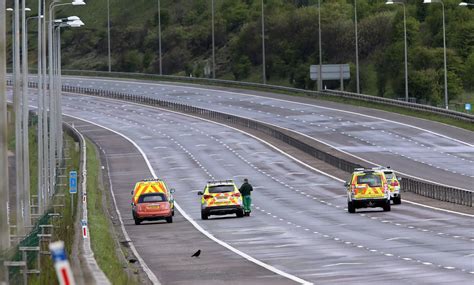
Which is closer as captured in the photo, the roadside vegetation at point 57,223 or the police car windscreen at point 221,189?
the roadside vegetation at point 57,223

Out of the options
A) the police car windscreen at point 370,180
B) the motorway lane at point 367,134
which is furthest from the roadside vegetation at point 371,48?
the police car windscreen at point 370,180

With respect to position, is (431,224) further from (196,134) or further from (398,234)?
(196,134)

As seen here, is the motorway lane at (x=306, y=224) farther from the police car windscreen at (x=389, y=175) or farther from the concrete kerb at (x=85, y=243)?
the concrete kerb at (x=85, y=243)

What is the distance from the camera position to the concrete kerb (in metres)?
17.1

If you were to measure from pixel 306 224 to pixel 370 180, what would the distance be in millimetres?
5637

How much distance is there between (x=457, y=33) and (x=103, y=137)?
57650mm

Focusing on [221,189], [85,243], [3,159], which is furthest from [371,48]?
[3,159]

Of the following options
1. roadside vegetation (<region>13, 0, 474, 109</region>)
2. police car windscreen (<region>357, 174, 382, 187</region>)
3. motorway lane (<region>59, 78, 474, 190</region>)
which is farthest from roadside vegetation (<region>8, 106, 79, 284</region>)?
roadside vegetation (<region>13, 0, 474, 109</region>)

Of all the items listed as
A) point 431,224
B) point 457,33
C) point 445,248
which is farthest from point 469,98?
point 445,248

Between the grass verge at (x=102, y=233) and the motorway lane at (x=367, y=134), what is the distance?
18.0 meters

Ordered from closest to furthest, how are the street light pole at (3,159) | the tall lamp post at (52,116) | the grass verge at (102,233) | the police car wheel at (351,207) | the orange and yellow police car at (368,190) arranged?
1. the street light pole at (3,159)
2. the grass verge at (102,233)
3. the orange and yellow police car at (368,190)
4. the police car wheel at (351,207)
5. the tall lamp post at (52,116)

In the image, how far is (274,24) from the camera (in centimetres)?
19175

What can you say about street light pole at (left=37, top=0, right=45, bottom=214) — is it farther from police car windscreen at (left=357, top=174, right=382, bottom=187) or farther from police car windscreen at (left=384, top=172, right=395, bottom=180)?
police car windscreen at (left=384, top=172, right=395, bottom=180)

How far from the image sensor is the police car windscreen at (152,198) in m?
52.4
